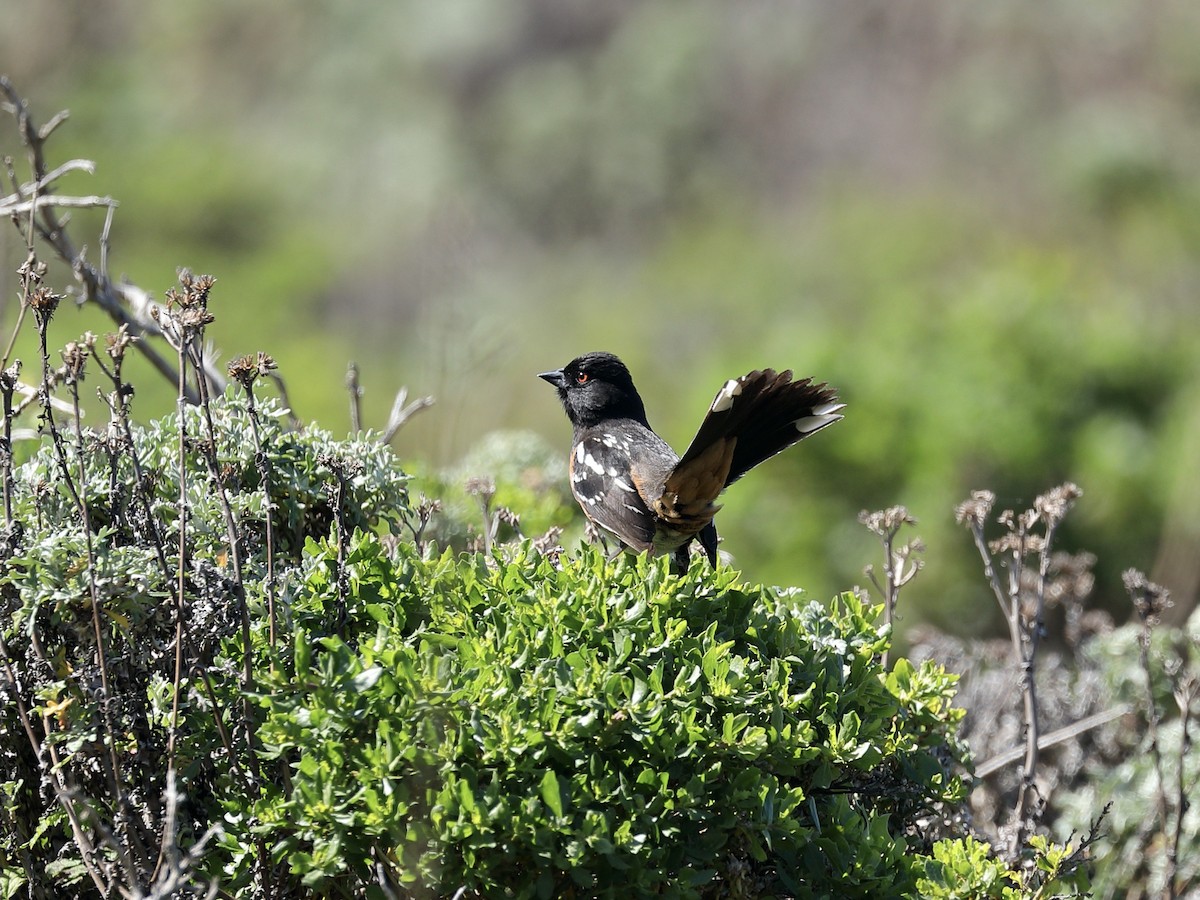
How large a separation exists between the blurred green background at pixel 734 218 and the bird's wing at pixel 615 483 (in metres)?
0.89

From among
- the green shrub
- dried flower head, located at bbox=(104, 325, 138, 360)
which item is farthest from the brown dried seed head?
the green shrub

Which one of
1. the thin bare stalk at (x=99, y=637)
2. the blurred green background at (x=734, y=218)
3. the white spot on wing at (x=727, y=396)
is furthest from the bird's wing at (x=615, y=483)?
the thin bare stalk at (x=99, y=637)

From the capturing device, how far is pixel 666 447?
189 inches

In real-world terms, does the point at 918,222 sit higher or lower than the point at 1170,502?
higher

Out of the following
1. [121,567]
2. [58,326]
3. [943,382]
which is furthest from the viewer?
[58,326]

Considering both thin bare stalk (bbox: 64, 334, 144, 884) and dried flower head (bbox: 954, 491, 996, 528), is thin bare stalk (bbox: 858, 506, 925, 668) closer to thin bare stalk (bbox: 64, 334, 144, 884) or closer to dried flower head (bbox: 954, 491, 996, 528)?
dried flower head (bbox: 954, 491, 996, 528)

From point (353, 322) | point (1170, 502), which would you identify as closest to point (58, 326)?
point (353, 322)

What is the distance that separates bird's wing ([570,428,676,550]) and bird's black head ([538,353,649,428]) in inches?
6.5

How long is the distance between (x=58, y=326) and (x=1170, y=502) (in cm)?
1560

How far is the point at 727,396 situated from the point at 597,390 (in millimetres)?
1552

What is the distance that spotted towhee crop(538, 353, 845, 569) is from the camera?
3.73m

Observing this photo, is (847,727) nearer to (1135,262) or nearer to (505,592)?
(505,592)

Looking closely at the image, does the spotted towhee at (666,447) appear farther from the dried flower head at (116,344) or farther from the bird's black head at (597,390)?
the dried flower head at (116,344)

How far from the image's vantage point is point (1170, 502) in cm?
979
